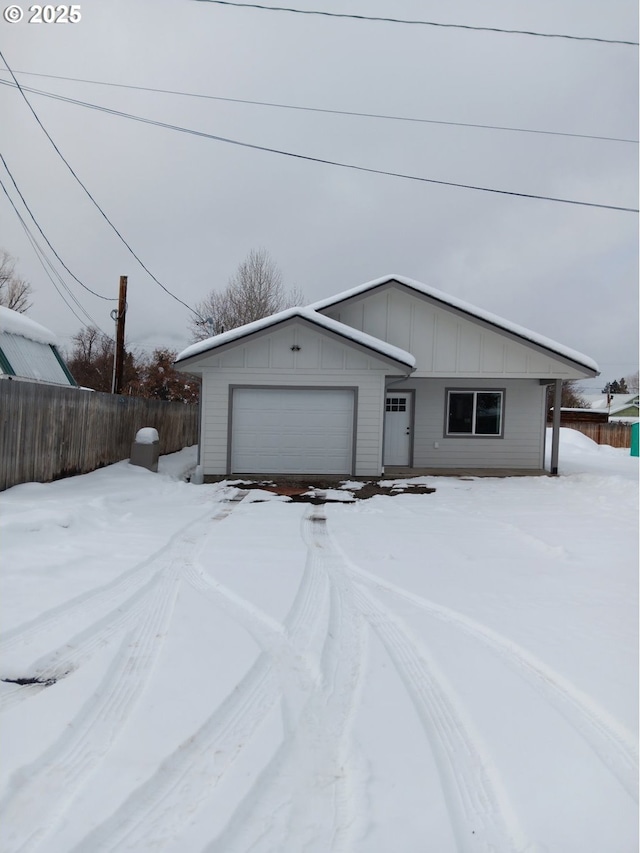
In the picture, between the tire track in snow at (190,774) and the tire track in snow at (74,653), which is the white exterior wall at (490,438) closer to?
the tire track in snow at (74,653)

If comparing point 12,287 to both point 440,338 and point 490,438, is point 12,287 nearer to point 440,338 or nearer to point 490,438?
point 440,338

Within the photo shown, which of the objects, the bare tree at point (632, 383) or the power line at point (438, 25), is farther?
the bare tree at point (632, 383)

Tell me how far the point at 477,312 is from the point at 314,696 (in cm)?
1252

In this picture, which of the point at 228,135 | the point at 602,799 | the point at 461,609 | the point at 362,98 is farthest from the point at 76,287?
the point at 602,799

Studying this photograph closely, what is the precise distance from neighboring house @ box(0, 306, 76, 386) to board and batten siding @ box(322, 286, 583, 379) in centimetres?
735

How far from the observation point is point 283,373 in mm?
13234

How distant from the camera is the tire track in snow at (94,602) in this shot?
3.76 metres

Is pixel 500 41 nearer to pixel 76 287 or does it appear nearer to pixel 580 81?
pixel 580 81

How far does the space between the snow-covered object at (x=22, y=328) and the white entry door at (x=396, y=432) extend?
9423mm

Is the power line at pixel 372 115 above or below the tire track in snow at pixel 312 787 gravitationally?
above

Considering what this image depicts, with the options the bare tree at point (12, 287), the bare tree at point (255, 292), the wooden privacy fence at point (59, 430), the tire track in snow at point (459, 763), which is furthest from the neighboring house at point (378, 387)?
the bare tree at point (12, 287)

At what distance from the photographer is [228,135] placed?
13.8 metres

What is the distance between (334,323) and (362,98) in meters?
5.41

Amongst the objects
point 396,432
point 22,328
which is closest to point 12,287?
A: point 22,328
